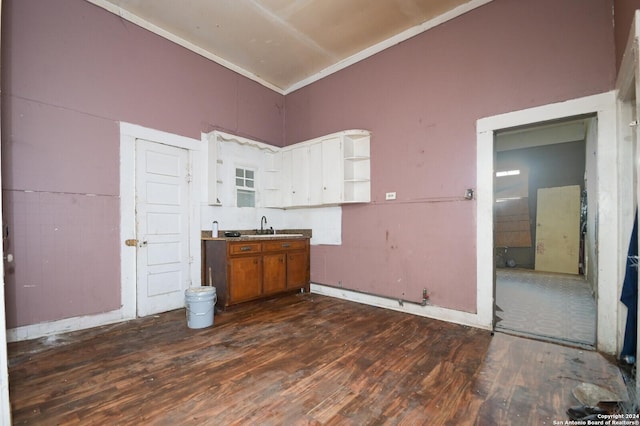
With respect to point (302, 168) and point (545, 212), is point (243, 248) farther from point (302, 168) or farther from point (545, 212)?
point (545, 212)

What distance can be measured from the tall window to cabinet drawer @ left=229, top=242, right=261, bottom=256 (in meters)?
0.96

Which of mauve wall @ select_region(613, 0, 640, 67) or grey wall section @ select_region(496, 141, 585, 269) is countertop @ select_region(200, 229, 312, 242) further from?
grey wall section @ select_region(496, 141, 585, 269)

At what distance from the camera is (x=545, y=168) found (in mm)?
7012

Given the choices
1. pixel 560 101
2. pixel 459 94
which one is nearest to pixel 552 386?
pixel 560 101

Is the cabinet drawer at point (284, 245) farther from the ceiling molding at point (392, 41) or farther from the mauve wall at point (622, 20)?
the mauve wall at point (622, 20)

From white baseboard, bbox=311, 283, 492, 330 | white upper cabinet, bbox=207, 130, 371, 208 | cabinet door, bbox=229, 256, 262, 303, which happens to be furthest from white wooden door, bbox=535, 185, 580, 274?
cabinet door, bbox=229, 256, 262, 303

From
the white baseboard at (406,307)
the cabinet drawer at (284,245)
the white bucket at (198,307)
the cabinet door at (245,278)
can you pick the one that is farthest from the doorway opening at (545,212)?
the white bucket at (198,307)

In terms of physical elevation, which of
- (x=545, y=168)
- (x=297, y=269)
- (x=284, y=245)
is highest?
(x=545, y=168)

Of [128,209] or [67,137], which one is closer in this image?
[67,137]

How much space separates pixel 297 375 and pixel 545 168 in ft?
25.4

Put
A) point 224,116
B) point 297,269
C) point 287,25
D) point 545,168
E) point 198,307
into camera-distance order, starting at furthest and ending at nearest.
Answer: point 545,168 → point 297,269 → point 224,116 → point 287,25 → point 198,307

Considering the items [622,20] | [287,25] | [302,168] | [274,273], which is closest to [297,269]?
[274,273]

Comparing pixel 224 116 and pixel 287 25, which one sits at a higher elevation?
pixel 287 25

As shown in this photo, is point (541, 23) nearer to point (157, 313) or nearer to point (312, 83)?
point (312, 83)
